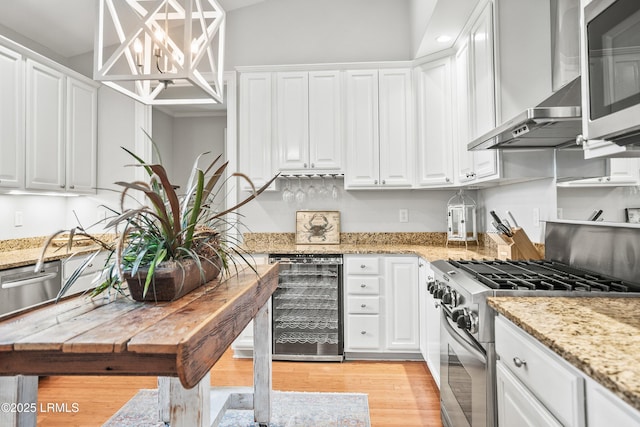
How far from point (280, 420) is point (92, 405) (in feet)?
4.14

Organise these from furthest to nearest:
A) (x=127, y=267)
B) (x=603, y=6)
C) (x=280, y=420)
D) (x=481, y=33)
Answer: (x=481, y=33) < (x=280, y=420) < (x=127, y=267) < (x=603, y=6)

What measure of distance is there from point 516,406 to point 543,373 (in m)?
0.24

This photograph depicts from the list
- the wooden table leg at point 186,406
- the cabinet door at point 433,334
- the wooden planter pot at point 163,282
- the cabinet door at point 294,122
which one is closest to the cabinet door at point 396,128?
the cabinet door at point 294,122

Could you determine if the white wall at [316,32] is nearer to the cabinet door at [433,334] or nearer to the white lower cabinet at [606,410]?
the cabinet door at [433,334]

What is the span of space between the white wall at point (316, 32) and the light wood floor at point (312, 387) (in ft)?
9.44

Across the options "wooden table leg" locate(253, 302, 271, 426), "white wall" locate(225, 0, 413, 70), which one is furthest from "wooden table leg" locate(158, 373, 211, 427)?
"white wall" locate(225, 0, 413, 70)

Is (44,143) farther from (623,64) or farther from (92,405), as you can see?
(623,64)

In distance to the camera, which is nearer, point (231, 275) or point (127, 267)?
point (127, 267)

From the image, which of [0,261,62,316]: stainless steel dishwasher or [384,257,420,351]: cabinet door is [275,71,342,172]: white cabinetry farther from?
[0,261,62,316]: stainless steel dishwasher

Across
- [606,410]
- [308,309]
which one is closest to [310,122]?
[308,309]

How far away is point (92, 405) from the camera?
237cm

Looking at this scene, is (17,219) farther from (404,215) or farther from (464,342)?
(464,342)

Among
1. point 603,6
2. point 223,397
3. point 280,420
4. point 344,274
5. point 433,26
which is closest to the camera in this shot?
point 603,6

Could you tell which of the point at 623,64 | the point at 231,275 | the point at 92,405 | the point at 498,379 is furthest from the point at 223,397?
the point at 623,64
